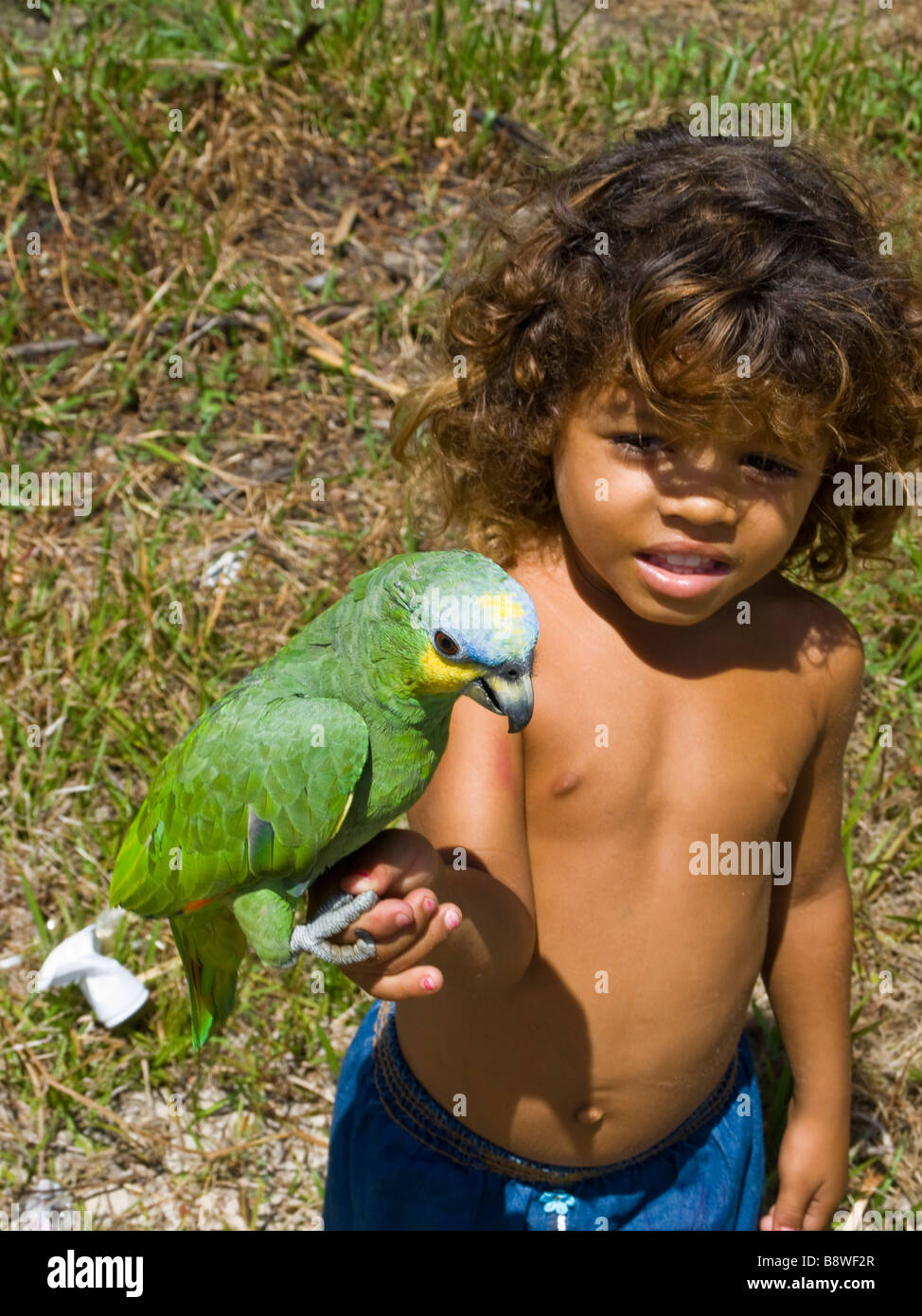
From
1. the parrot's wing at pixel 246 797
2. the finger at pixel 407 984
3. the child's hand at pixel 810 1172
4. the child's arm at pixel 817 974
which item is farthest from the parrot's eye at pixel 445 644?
the child's hand at pixel 810 1172

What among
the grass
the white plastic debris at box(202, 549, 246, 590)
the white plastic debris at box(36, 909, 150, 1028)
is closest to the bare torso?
the grass

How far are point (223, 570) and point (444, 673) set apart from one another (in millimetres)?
2109

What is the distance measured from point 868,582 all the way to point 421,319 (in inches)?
62.8

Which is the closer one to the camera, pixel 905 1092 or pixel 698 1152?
pixel 698 1152

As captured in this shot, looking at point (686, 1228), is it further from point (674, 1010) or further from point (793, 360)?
point (793, 360)

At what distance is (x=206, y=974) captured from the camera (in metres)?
2.23

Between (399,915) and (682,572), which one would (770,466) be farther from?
(399,915)

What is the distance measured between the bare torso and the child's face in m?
0.18

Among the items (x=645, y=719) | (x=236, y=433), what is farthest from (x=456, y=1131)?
(x=236, y=433)

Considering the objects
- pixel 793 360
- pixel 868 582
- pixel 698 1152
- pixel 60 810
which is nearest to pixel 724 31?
pixel 868 582

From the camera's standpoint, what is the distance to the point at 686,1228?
225cm

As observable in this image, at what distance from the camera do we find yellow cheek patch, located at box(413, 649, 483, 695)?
5.11 ft

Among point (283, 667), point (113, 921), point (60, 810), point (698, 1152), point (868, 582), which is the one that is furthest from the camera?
point (868, 582)
